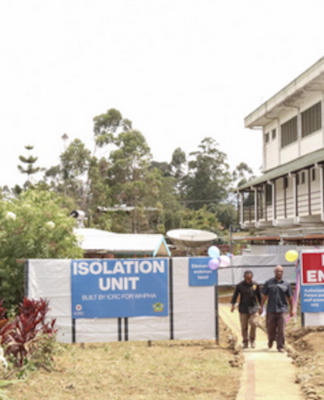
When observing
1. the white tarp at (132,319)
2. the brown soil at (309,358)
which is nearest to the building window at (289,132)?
the brown soil at (309,358)

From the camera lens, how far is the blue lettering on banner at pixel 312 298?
13.2 meters

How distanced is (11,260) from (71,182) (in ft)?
143

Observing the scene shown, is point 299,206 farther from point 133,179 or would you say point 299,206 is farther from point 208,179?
point 208,179

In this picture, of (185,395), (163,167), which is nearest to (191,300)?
(185,395)

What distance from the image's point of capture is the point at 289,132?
111ft

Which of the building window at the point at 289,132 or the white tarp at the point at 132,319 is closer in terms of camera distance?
the white tarp at the point at 132,319

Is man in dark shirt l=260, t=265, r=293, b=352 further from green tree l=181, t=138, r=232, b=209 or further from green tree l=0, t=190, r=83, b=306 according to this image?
green tree l=181, t=138, r=232, b=209

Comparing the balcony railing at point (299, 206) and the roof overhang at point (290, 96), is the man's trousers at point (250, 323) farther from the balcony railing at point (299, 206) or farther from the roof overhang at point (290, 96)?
the roof overhang at point (290, 96)

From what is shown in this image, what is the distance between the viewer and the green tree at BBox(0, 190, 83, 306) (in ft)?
47.2

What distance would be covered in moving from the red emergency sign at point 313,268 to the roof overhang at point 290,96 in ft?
50.7

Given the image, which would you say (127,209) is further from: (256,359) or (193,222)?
(256,359)

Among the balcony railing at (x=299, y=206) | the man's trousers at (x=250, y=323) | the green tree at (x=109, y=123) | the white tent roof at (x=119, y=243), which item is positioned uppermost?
the green tree at (x=109, y=123)

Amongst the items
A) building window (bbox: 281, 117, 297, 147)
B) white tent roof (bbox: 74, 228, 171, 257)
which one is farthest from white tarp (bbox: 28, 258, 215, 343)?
building window (bbox: 281, 117, 297, 147)

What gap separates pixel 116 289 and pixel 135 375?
3224 mm
